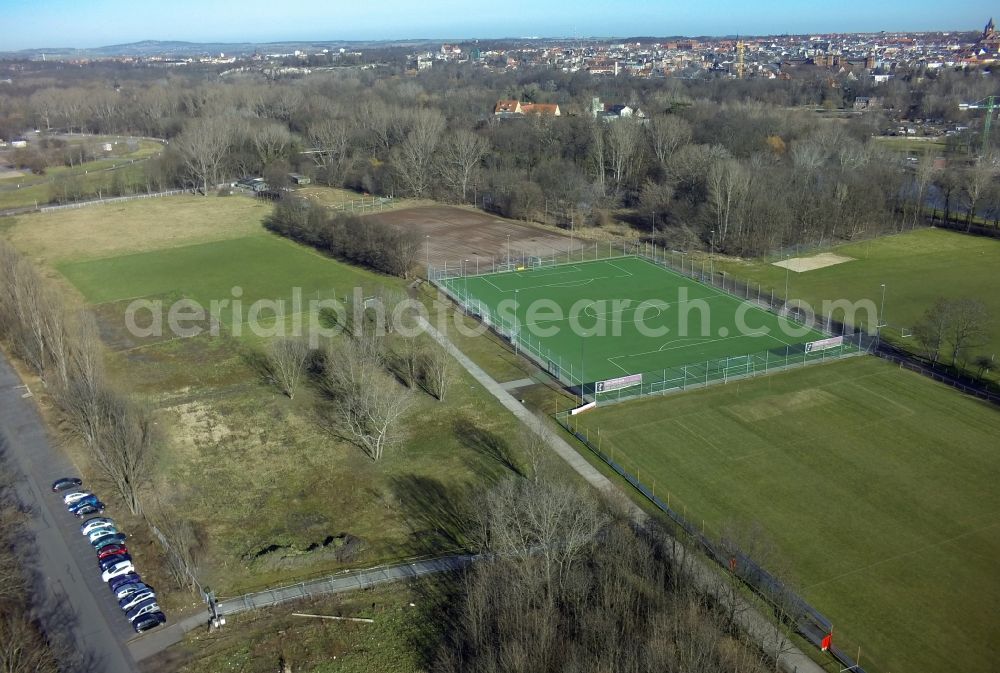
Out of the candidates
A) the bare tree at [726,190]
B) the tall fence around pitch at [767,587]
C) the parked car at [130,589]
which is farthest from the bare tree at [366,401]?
the bare tree at [726,190]

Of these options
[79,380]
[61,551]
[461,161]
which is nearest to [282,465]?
[61,551]

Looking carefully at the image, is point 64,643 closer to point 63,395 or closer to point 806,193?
point 63,395

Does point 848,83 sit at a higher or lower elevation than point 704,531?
higher

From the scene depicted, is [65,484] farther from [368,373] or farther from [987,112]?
[987,112]

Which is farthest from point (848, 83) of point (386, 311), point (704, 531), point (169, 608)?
point (169, 608)

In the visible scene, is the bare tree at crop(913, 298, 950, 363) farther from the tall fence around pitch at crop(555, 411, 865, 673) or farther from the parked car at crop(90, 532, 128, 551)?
the parked car at crop(90, 532, 128, 551)
